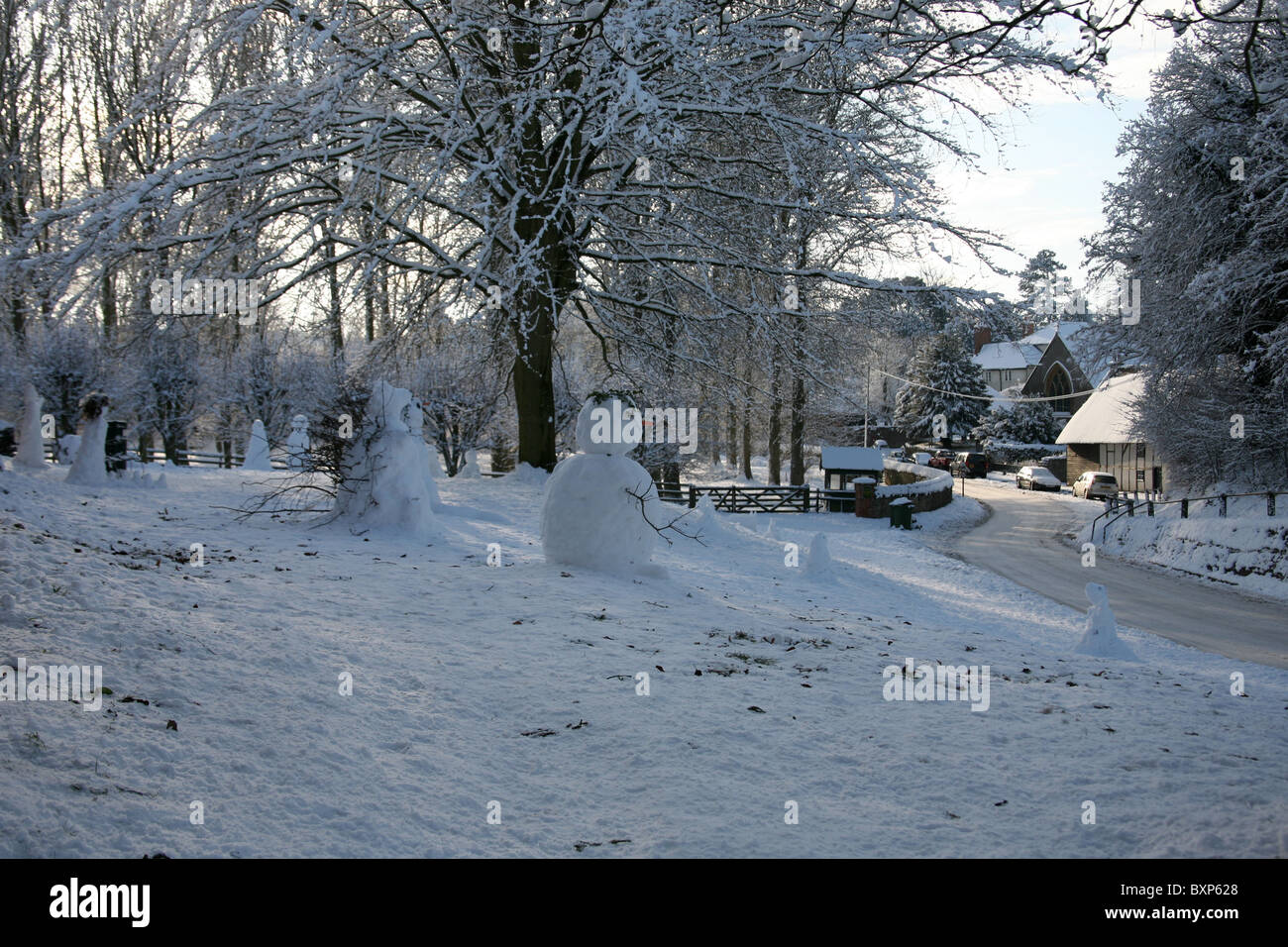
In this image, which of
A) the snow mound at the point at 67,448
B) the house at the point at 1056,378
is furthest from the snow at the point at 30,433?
the house at the point at 1056,378

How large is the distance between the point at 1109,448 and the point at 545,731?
155 ft

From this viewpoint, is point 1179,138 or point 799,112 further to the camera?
point 1179,138

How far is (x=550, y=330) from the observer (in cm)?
1609

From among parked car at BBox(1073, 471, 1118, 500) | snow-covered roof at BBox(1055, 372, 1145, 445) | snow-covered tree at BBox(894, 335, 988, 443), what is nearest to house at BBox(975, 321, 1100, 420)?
snow-covered tree at BBox(894, 335, 988, 443)

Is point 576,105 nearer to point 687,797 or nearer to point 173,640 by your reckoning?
point 173,640

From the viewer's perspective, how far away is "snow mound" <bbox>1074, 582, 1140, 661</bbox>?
9539 millimetres

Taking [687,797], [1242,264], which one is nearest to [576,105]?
[687,797]

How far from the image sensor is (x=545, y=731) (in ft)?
14.5

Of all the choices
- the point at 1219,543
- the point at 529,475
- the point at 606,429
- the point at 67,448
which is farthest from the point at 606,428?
the point at 1219,543

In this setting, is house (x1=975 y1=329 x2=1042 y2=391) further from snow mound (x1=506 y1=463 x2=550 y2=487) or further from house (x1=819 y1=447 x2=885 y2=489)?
snow mound (x1=506 y1=463 x2=550 y2=487)

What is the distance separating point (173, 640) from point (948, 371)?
62.6m

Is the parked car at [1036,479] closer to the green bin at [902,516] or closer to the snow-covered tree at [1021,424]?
the snow-covered tree at [1021,424]

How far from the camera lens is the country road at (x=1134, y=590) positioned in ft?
41.5
